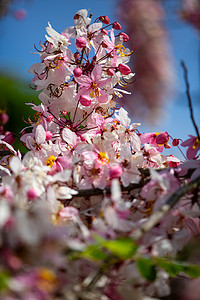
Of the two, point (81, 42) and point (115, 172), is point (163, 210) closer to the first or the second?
point (115, 172)

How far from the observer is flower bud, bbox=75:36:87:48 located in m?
0.61

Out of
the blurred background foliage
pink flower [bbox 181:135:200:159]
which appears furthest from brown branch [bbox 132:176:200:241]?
the blurred background foliage

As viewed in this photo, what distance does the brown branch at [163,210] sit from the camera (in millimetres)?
308

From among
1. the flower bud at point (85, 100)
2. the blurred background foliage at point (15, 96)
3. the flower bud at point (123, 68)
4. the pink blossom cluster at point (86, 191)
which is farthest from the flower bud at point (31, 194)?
the blurred background foliage at point (15, 96)

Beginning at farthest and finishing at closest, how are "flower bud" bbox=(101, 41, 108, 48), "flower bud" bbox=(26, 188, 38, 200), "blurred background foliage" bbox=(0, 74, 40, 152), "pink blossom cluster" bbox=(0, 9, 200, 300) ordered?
"blurred background foliage" bbox=(0, 74, 40, 152) < "flower bud" bbox=(101, 41, 108, 48) < "flower bud" bbox=(26, 188, 38, 200) < "pink blossom cluster" bbox=(0, 9, 200, 300)

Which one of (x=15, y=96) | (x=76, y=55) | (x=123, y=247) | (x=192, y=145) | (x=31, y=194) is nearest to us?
(x=123, y=247)

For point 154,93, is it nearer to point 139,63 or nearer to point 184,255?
point 139,63

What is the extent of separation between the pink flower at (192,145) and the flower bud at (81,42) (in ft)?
0.84

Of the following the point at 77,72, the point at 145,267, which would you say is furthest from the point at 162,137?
the point at 145,267

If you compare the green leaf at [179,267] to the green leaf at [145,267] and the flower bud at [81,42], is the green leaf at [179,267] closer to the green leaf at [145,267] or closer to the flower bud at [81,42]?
the green leaf at [145,267]

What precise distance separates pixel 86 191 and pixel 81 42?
0.29 metres

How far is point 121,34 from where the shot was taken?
2.18 ft

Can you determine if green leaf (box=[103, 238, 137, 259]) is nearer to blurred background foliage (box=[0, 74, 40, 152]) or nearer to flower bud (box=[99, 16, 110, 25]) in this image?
flower bud (box=[99, 16, 110, 25])

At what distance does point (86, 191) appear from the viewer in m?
0.47
